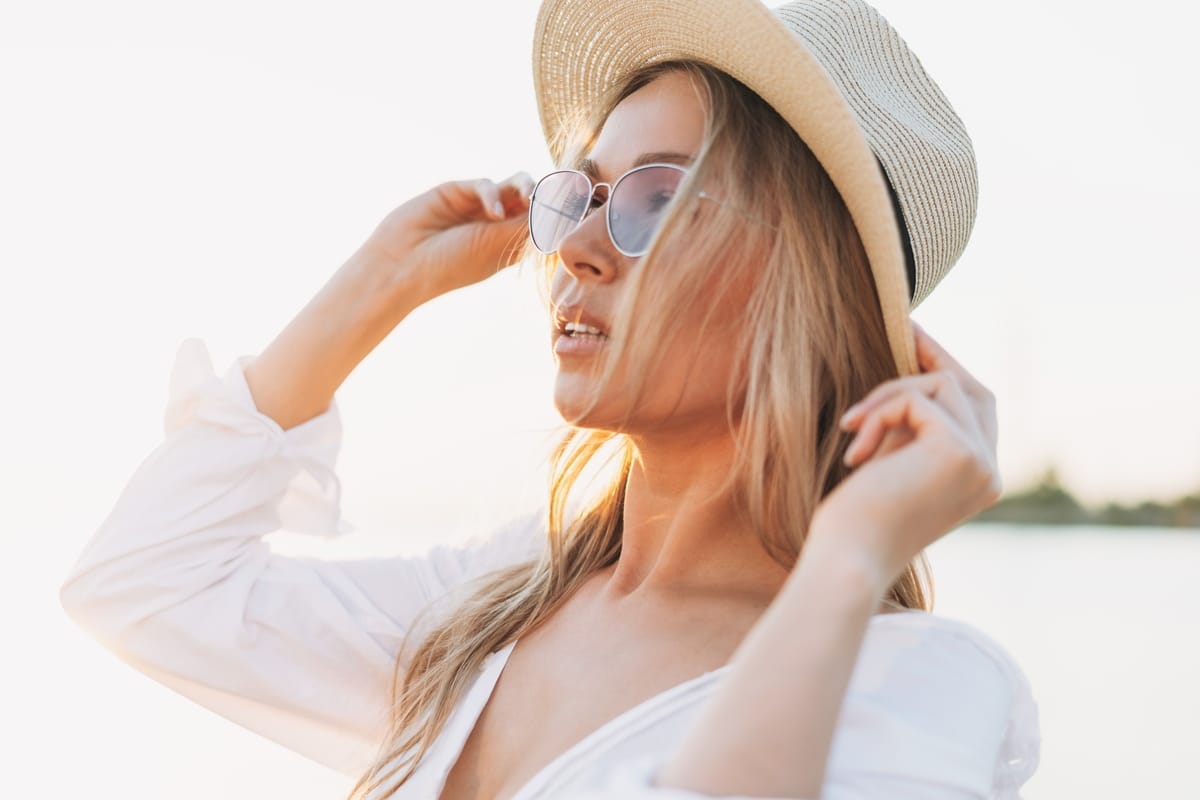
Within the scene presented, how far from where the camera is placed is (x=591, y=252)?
1746mm

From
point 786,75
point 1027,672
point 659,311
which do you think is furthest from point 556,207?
point 1027,672

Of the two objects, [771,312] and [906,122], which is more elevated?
[906,122]

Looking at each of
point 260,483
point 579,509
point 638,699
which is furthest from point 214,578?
point 638,699

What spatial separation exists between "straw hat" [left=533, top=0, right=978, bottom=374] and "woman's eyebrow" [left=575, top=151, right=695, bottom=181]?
15cm

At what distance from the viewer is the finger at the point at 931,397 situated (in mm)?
1347

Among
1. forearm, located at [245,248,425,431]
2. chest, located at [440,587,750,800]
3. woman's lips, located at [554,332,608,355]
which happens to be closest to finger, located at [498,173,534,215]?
forearm, located at [245,248,425,431]

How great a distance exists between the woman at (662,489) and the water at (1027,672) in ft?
3.74

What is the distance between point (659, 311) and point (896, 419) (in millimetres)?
443

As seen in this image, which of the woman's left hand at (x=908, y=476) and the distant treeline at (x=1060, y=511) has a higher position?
the woman's left hand at (x=908, y=476)

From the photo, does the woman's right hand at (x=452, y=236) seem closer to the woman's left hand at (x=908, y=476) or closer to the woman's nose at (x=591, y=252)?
the woman's nose at (x=591, y=252)

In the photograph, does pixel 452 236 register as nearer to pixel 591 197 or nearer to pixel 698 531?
pixel 591 197

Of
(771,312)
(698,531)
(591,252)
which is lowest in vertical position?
(698,531)

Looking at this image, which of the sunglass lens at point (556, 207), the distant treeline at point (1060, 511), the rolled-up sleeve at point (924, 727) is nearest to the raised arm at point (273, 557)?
the sunglass lens at point (556, 207)

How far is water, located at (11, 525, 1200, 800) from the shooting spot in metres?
4.63
